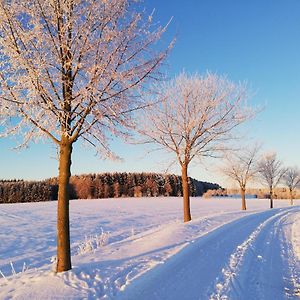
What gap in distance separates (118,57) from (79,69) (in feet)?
3.15

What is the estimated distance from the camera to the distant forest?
80312mm

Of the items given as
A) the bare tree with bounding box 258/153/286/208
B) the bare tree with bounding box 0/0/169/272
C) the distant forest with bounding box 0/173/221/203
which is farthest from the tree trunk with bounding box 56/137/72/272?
the distant forest with bounding box 0/173/221/203

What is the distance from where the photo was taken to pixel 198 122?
683 inches

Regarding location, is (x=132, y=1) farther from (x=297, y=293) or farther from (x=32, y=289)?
(x=297, y=293)

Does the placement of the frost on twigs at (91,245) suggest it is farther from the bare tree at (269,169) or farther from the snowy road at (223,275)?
the bare tree at (269,169)

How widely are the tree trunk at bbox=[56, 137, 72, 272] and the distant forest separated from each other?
69.9 metres

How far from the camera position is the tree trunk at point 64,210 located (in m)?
6.62

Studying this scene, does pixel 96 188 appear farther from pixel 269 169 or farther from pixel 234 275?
pixel 234 275

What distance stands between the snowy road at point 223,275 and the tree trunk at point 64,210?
1756 millimetres

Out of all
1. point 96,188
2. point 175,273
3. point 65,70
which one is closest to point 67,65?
point 65,70

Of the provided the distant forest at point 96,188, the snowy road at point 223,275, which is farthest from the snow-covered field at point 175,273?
the distant forest at point 96,188

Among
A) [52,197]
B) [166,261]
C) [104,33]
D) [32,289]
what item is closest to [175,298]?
[166,261]

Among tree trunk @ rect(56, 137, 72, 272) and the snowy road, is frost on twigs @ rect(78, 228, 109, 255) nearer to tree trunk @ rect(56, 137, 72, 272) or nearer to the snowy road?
tree trunk @ rect(56, 137, 72, 272)

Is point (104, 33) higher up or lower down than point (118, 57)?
higher up
